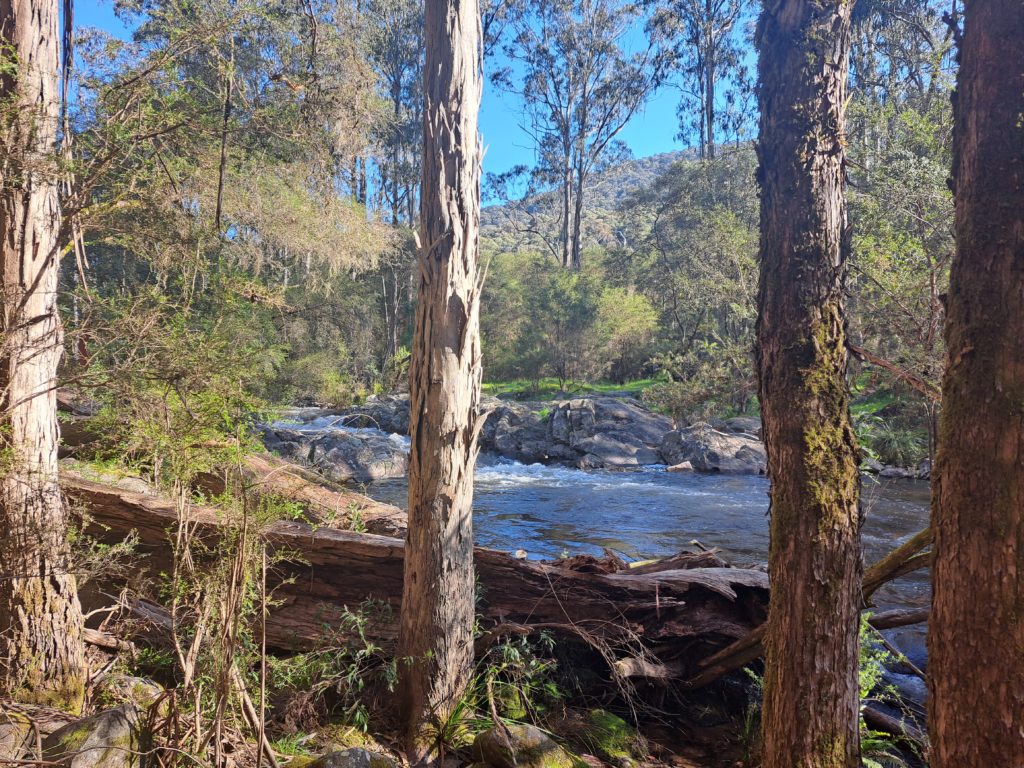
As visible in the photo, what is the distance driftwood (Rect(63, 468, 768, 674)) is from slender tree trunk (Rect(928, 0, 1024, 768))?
2011 mm

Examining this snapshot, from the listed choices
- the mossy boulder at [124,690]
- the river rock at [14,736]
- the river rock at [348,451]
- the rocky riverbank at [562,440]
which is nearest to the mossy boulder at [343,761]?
the mossy boulder at [124,690]

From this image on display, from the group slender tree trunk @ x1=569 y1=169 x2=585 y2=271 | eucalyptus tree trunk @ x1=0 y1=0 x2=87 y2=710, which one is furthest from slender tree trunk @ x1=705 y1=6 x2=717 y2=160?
eucalyptus tree trunk @ x1=0 y1=0 x2=87 y2=710

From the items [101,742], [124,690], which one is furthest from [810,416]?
[124,690]

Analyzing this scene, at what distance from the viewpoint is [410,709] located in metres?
3.11

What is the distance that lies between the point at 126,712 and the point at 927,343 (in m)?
5.07

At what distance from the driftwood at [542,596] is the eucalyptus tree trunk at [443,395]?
1.82 feet

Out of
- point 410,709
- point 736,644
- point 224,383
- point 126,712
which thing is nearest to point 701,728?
point 736,644

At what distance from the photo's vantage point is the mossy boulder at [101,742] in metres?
2.15

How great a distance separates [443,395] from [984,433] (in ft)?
6.96

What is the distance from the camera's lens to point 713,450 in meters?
14.2

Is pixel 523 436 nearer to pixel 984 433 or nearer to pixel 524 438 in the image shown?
pixel 524 438

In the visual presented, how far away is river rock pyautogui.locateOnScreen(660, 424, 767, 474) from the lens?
45.4 feet

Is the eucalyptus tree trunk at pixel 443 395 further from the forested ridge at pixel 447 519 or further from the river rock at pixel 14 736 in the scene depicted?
the river rock at pixel 14 736

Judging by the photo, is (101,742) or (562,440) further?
(562,440)
